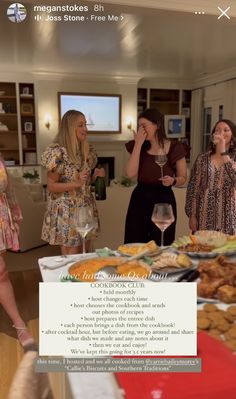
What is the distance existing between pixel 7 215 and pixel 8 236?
103 millimetres

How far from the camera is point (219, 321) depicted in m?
0.60

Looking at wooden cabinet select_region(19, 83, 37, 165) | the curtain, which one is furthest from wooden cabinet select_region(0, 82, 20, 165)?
the curtain

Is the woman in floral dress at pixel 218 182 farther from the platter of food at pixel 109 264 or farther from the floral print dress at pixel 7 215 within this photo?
the platter of food at pixel 109 264

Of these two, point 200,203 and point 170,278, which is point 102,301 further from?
point 200,203

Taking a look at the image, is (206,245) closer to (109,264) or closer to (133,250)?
(133,250)

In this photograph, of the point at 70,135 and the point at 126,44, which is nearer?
the point at 70,135

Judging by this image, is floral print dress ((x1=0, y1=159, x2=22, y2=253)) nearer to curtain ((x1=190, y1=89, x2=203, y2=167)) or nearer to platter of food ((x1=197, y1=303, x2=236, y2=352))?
platter of food ((x1=197, y1=303, x2=236, y2=352))

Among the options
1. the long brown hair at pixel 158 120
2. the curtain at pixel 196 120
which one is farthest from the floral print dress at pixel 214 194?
the curtain at pixel 196 120

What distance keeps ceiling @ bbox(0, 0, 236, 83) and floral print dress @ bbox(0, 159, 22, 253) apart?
3.21 ft

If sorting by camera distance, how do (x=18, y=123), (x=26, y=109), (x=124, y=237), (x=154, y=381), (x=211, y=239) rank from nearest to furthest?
(x=154, y=381) → (x=211, y=239) → (x=124, y=237) → (x=18, y=123) → (x=26, y=109)

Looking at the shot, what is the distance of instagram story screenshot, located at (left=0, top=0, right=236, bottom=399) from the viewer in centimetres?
48

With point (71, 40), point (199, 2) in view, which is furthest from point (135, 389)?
point (71, 40)

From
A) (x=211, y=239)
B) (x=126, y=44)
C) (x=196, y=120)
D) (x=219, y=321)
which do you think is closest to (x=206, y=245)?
(x=211, y=239)

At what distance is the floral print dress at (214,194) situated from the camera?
5.94ft
